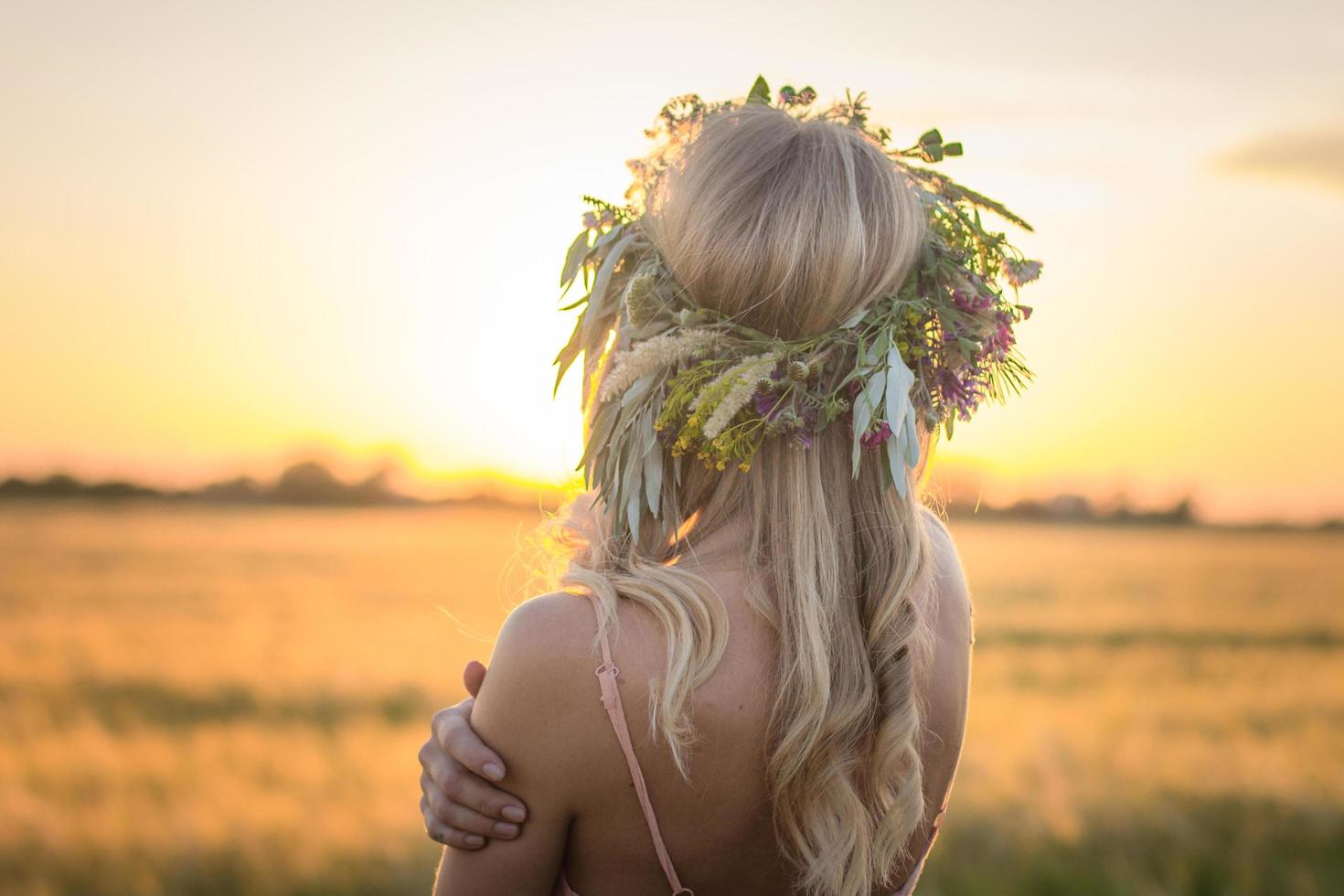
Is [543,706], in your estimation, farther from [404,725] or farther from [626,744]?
[404,725]

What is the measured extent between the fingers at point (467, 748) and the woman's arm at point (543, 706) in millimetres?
20

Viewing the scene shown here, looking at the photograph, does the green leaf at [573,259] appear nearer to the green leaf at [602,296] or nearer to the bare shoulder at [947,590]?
the green leaf at [602,296]

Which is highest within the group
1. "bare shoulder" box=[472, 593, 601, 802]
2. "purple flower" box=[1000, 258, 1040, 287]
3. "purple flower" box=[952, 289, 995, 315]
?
"purple flower" box=[1000, 258, 1040, 287]

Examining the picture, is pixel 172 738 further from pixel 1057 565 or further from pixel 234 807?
pixel 1057 565

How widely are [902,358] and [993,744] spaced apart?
898cm

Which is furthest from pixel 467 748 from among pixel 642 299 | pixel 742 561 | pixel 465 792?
pixel 642 299

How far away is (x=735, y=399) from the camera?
6.40 feet

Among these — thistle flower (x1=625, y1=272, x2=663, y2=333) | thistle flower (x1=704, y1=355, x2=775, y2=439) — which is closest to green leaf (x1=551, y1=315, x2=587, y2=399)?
thistle flower (x1=625, y1=272, x2=663, y2=333)

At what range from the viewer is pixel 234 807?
26.3 ft

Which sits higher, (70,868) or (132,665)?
(70,868)

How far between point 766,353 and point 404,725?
10.6m

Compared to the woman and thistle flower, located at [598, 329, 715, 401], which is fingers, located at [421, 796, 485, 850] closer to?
the woman

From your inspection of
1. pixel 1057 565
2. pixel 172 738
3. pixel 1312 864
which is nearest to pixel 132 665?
pixel 172 738

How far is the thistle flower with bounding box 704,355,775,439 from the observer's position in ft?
6.40
